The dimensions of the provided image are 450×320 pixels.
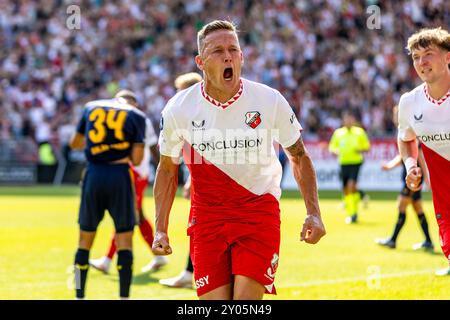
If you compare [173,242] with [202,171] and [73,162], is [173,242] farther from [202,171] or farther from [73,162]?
[73,162]

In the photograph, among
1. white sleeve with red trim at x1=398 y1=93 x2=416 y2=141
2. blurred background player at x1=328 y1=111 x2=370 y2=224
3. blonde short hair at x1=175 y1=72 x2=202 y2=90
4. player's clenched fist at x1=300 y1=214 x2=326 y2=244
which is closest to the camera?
player's clenched fist at x1=300 y1=214 x2=326 y2=244

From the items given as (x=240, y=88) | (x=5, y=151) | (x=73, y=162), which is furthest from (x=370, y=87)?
(x=240, y=88)

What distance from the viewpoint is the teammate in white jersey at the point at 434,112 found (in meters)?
7.29

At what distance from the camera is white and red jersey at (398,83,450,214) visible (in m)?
7.47

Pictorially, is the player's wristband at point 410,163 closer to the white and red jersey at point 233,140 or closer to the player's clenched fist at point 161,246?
the white and red jersey at point 233,140

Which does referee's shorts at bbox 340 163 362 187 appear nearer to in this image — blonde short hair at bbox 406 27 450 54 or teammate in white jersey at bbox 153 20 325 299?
blonde short hair at bbox 406 27 450 54

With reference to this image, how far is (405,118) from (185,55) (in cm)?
2833

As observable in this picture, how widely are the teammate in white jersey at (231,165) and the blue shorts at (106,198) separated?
151 inches

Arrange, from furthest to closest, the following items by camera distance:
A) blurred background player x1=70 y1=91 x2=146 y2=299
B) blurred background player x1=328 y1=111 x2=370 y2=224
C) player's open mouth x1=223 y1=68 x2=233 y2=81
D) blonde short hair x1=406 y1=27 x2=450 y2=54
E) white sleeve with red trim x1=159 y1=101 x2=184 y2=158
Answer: blurred background player x1=328 y1=111 x2=370 y2=224
blurred background player x1=70 y1=91 x2=146 y2=299
blonde short hair x1=406 y1=27 x2=450 y2=54
white sleeve with red trim x1=159 y1=101 x2=184 y2=158
player's open mouth x1=223 y1=68 x2=233 y2=81

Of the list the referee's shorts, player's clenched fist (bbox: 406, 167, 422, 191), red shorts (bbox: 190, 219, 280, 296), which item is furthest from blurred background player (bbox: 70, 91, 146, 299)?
the referee's shorts

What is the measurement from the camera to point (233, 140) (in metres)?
6.07
